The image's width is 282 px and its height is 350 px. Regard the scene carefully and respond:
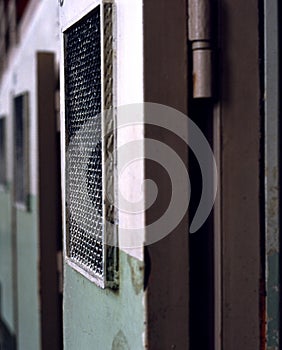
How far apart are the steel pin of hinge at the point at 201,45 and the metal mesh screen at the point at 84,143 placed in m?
0.24

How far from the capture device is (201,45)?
1.08 m

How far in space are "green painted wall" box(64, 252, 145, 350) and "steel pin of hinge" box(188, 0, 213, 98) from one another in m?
0.34

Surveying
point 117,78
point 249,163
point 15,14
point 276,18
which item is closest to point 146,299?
point 249,163

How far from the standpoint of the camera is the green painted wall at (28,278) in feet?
8.57

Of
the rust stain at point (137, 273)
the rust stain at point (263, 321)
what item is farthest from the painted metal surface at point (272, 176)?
the rust stain at point (137, 273)

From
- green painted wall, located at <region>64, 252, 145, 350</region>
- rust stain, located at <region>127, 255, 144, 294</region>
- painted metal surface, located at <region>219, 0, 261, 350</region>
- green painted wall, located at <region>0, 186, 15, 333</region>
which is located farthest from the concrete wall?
rust stain, located at <region>127, 255, 144, 294</region>

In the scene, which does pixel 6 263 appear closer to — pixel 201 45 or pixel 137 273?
Result: pixel 137 273

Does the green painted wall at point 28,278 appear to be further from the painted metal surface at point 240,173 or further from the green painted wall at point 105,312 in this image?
the painted metal surface at point 240,173

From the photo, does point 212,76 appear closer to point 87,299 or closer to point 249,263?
point 249,263

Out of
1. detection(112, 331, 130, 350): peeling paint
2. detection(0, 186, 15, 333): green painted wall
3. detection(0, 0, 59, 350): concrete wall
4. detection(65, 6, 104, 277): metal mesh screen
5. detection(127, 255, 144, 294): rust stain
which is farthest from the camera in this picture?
detection(0, 186, 15, 333): green painted wall

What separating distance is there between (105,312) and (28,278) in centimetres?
170

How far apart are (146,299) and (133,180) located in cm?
22

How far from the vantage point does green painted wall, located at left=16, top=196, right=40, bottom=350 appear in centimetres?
261

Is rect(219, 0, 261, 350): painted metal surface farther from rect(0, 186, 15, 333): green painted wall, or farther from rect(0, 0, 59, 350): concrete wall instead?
rect(0, 186, 15, 333): green painted wall
